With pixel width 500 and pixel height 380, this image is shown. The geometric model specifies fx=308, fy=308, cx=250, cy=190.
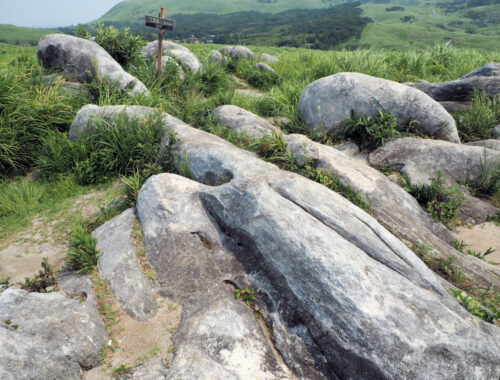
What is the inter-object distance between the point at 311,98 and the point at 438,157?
3340 millimetres

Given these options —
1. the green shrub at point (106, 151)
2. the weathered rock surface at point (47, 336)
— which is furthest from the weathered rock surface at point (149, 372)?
the green shrub at point (106, 151)

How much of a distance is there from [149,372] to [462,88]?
34.3ft

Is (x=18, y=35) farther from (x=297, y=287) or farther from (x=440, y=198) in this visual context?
(x=297, y=287)

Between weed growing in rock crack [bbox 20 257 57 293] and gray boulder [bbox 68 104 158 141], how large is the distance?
3.54 metres

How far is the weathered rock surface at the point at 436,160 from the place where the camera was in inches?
242

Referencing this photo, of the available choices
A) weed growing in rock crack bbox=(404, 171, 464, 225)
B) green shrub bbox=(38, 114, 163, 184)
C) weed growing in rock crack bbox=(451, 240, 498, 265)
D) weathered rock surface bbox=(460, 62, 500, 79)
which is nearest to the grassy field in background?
weathered rock surface bbox=(460, 62, 500, 79)

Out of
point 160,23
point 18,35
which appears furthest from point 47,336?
point 18,35

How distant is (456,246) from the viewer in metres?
4.99

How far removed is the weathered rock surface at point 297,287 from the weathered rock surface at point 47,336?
0.88m

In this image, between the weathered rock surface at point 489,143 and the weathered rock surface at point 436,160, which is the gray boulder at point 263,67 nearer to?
the weathered rock surface at point 436,160

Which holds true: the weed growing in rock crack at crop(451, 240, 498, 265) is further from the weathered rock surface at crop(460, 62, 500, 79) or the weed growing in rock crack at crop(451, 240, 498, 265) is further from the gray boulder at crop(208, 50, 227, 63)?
the gray boulder at crop(208, 50, 227, 63)

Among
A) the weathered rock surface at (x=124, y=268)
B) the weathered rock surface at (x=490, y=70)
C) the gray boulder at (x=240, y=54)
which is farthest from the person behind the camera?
the gray boulder at (x=240, y=54)

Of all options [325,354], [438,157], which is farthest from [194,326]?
[438,157]

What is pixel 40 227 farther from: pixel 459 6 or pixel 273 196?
pixel 459 6
